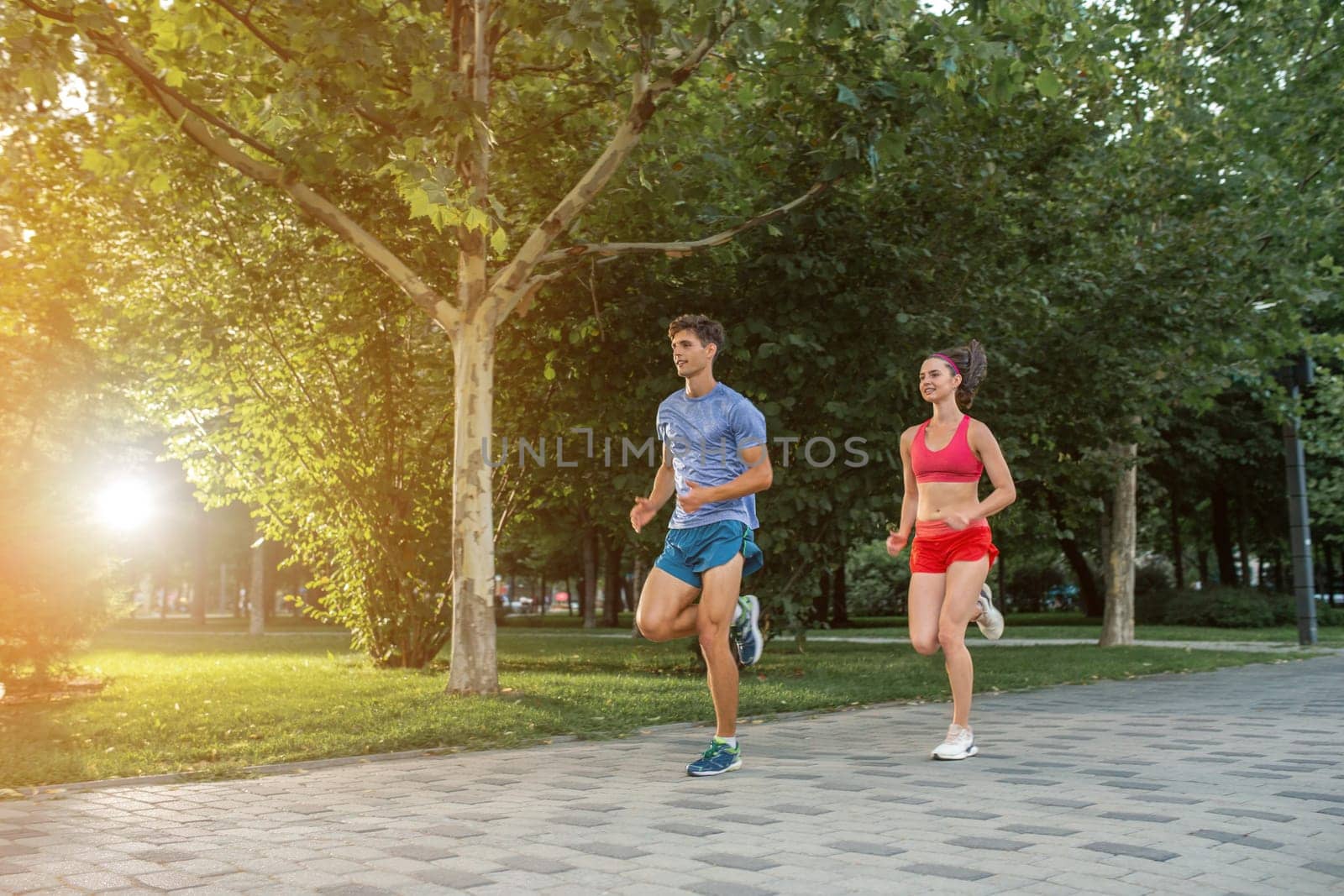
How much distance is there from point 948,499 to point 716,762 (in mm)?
1916

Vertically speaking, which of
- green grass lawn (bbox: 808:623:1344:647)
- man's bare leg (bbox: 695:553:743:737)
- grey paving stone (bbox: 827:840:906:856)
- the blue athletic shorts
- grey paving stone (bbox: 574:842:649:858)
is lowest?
green grass lawn (bbox: 808:623:1344:647)

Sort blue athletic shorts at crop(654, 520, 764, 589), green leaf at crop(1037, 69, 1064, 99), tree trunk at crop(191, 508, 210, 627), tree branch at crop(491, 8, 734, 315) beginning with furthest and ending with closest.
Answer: tree trunk at crop(191, 508, 210, 627), tree branch at crop(491, 8, 734, 315), green leaf at crop(1037, 69, 1064, 99), blue athletic shorts at crop(654, 520, 764, 589)

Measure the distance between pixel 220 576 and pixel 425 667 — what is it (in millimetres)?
72607

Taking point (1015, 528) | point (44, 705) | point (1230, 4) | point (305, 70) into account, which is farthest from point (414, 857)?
point (1230, 4)

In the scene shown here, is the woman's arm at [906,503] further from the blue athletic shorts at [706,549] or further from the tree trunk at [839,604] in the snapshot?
the tree trunk at [839,604]

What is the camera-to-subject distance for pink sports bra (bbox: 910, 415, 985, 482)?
7035 millimetres

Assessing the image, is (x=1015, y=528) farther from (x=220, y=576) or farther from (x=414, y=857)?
(x=220, y=576)

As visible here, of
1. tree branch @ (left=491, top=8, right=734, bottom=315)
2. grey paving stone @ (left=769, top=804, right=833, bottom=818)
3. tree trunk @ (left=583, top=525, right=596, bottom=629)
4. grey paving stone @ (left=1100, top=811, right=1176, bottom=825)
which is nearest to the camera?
grey paving stone @ (left=1100, top=811, right=1176, bottom=825)

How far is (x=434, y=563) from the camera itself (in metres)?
15.6

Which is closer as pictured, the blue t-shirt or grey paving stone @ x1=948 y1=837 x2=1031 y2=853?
grey paving stone @ x1=948 y1=837 x2=1031 y2=853

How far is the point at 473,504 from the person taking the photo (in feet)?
36.8

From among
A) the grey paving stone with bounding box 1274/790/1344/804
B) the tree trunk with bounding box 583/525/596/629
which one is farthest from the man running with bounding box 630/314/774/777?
the tree trunk with bounding box 583/525/596/629

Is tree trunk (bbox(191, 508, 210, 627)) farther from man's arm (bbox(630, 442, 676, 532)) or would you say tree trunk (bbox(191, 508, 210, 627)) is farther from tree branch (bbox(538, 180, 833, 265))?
man's arm (bbox(630, 442, 676, 532))

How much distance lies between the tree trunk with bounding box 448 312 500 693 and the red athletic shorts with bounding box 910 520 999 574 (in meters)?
4.91
